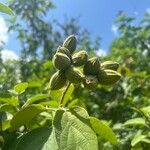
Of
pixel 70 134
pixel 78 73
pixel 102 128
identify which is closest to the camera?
pixel 70 134

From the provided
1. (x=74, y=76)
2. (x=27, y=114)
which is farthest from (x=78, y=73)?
(x=27, y=114)

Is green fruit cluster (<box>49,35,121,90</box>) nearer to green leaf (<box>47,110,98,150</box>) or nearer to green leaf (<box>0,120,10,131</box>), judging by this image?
green leaf (<box>47,110,98,150</box>)

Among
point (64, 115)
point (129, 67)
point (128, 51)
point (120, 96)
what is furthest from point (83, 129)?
point (128, 51)

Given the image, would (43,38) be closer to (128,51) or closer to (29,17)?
(29,17)

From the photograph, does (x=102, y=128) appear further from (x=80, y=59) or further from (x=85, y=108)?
(x=85, y=108)

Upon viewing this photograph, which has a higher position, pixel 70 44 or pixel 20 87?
pixel 70 44

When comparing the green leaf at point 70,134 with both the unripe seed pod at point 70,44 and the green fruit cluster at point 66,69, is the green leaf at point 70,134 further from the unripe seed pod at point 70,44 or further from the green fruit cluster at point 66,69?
the unripe seed pod at point 70,44
